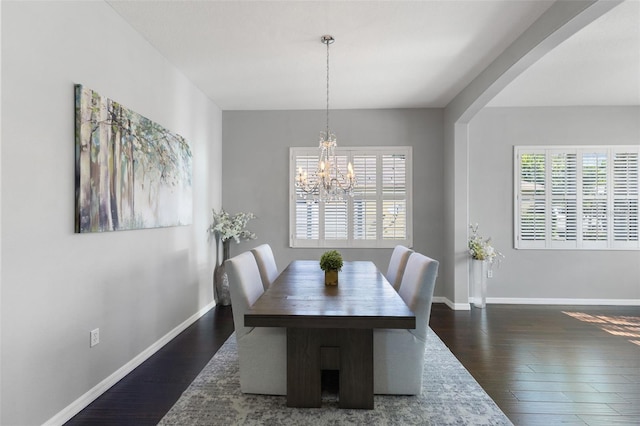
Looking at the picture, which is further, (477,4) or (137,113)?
(137,113)

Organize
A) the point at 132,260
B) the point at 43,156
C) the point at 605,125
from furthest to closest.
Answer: the point at 605,125 < the point at 132,260 < the point at 43,156

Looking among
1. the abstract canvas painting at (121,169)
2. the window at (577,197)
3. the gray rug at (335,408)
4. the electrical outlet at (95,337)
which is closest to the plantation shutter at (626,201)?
the window at (577,197)

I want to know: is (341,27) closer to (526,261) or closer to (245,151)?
(245,151)

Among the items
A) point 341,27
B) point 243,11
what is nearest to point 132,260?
point 243,11

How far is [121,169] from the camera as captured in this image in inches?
102

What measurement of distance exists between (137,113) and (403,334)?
265 cm

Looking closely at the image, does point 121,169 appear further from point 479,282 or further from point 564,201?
point 564,201

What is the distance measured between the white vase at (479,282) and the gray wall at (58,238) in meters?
3.84

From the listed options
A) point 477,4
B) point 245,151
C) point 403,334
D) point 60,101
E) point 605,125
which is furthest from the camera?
point 245,151

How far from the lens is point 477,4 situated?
2.54 m

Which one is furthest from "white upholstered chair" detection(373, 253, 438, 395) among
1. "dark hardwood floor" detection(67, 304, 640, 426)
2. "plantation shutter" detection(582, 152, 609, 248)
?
"plantation shutter" detection(582, 152, 609, 248)

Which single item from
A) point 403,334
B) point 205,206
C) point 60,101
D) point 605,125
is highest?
point 605,125

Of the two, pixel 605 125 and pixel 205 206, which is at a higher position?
pixel 605 125

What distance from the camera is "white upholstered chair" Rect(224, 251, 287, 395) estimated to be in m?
2.31
